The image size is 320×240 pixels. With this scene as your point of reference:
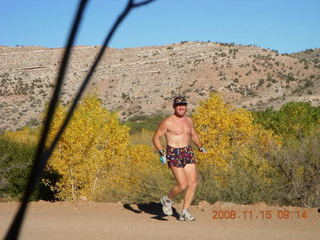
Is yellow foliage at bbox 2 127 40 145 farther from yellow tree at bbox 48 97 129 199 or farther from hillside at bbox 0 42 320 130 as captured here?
hillside at bbox 0 42 320 130

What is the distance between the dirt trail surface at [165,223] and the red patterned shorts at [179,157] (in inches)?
40.6

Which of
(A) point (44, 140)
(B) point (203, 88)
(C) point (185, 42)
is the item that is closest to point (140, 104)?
(B) point (203, 88)

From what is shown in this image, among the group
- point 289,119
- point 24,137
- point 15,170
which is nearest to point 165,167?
point 15,170

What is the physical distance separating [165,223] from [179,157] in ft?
4.73

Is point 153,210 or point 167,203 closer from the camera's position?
point 167,203

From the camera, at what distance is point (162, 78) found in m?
81.4

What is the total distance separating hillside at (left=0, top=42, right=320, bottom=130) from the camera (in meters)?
73.1

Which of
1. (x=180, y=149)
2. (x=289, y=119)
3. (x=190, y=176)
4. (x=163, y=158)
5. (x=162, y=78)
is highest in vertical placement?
(x=162, y=78)

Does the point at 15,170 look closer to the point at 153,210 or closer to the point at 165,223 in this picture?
the point at 153,210

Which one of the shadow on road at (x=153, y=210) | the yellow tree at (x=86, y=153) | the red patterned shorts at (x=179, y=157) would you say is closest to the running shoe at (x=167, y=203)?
the shadow on road at (x=153, y=210)

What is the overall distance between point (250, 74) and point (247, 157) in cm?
6771

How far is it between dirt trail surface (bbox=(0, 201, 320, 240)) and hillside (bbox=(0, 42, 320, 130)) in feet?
185

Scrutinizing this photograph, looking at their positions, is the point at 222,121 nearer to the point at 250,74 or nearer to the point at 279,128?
the point at 279,128
